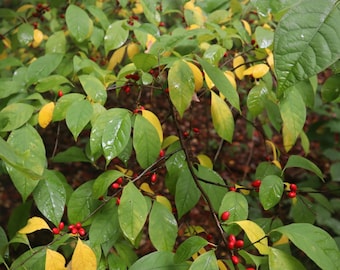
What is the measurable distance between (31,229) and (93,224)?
170 mm

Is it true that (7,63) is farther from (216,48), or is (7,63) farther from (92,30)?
(216,48)

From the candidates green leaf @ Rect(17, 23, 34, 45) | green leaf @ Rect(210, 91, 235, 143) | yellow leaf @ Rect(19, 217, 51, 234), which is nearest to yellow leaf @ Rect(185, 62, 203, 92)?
green leaf @ Rect(210, 91, 235, 143)

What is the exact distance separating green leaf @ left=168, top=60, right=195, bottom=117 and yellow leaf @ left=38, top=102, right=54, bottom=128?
1.24 feet

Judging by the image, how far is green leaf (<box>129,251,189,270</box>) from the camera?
957 mm

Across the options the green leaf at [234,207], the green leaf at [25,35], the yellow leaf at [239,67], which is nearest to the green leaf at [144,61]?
the yellow leaf at [239,67]

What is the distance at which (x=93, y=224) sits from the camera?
107 centimetres

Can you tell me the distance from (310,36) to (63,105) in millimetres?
723

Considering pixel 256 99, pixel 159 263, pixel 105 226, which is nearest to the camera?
pixel 159 263

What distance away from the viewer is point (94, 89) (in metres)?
1.15

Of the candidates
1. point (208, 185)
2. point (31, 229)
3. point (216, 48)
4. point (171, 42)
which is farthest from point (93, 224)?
point (216, 48)

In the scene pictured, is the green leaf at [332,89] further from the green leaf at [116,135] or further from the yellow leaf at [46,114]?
the yellow leaf at [46,114]

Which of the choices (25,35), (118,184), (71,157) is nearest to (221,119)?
(118,184)

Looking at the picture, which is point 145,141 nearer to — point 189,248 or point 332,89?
point 189,248

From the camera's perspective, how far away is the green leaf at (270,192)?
42.0 inches
